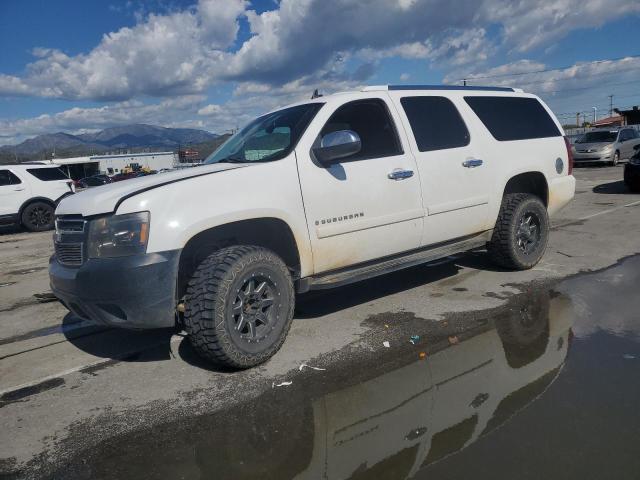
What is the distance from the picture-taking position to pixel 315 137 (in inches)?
162

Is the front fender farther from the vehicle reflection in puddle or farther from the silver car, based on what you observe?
the silver car

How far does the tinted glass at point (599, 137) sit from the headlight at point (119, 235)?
76.7ft

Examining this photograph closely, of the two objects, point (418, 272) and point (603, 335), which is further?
point (418, 272)

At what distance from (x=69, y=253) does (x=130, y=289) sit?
2.41ft

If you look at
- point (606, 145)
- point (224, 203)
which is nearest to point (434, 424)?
point (224, 203)

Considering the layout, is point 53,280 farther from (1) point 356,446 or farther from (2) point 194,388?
(1) point 356,446

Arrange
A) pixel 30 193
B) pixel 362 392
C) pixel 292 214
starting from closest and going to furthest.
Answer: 1. pixel 362 392
2. pixel 292 214
3. pixel 30 193

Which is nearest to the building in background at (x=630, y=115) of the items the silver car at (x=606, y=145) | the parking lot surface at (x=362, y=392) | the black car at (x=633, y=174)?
the silver car at (x=606, y=145)

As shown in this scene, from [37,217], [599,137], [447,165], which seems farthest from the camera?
[599,137]

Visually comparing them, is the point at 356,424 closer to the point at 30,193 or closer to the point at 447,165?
the point at 447,165

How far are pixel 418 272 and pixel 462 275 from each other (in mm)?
528

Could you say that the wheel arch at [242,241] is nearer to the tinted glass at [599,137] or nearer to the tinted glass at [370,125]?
the tinted glass at [370,125]

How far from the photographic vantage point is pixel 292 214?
3846 mm

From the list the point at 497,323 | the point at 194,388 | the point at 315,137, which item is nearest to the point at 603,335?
the point at 497,323
